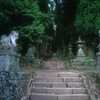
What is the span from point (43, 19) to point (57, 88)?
19.0ft

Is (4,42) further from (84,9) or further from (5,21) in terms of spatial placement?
(84,9)

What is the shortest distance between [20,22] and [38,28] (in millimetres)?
1284

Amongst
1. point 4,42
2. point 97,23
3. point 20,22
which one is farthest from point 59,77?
point 97,23

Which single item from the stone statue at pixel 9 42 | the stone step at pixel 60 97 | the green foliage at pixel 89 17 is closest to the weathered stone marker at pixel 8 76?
the stone statue at pixel 9 42

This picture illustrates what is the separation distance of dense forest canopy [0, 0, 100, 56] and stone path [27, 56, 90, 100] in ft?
8.33

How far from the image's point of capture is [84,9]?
10547mm

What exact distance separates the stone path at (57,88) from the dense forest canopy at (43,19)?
254cm

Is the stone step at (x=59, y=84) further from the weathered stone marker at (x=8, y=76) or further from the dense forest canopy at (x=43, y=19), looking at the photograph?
the dense forest canopy at (x=43, y=19)

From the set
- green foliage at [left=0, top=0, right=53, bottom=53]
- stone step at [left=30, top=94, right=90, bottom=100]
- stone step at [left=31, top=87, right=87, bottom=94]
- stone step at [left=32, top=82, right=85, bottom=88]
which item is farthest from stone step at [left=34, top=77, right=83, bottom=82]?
green foliage at [left=0, top=0, right=53, bottom=53]

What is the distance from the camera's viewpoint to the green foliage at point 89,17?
9809 millimetres

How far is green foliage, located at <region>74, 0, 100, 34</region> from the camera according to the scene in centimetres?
981

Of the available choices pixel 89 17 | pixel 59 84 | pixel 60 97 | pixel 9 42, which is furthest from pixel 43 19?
pixel 60 97

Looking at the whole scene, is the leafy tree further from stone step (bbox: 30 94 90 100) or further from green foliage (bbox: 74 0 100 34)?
stone step (bbox: 30 94 90 100)

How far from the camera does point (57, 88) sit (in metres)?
4.70
